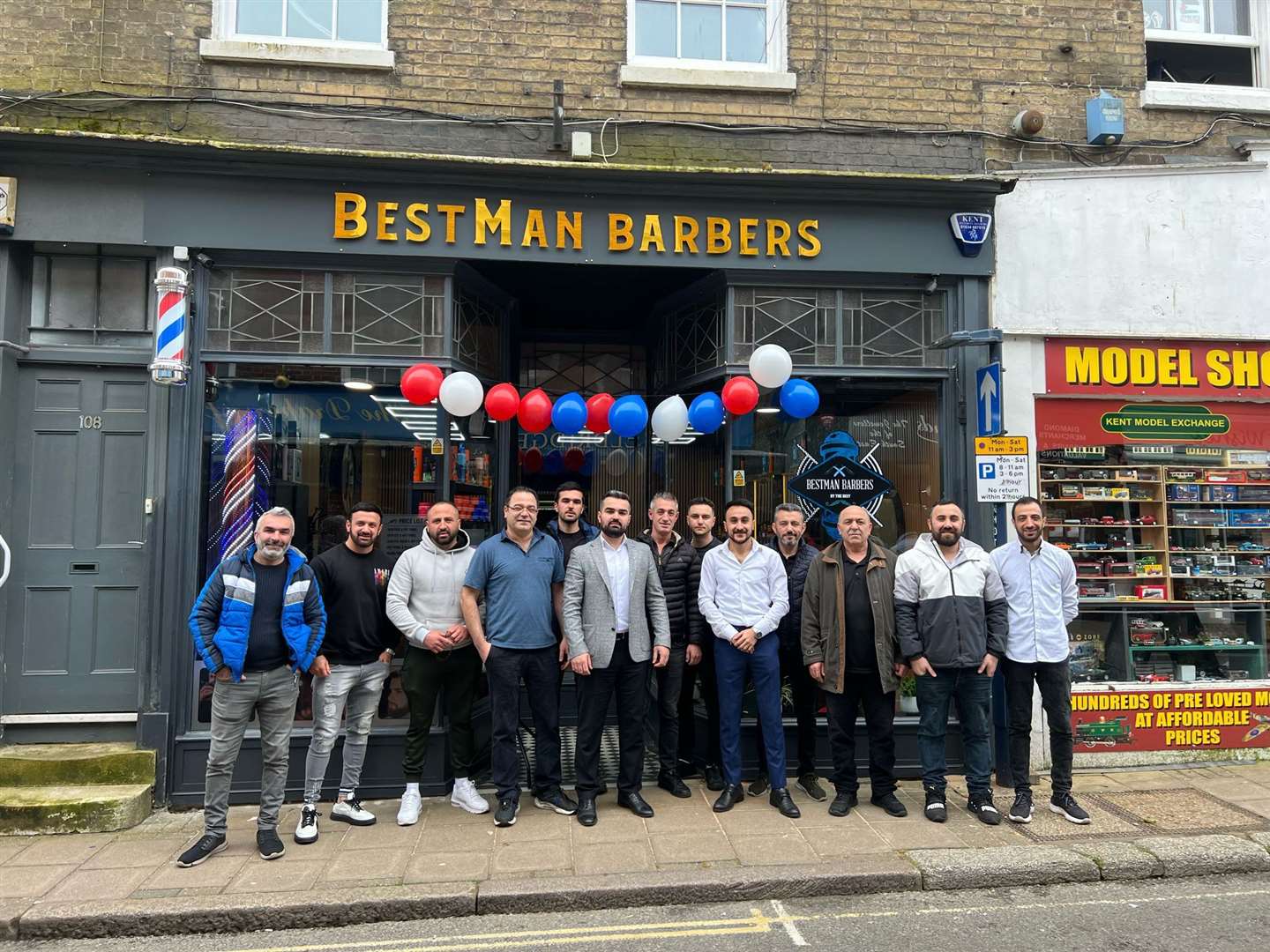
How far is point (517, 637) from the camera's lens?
5441 mm

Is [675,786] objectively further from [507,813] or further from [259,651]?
[259,651]

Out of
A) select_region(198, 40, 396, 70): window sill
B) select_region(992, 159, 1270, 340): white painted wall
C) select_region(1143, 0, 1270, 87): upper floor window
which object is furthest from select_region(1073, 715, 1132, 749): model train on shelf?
select_region(198, 40, 396, 70): window sill

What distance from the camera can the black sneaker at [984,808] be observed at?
5.39m

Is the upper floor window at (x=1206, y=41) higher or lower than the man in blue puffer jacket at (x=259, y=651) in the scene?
higher

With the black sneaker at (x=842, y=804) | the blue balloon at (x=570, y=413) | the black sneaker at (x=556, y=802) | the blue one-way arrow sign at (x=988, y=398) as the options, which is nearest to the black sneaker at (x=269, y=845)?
the black sneaker at (x=556, y=802)

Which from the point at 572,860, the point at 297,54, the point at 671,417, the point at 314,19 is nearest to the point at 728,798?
the point at 572,860

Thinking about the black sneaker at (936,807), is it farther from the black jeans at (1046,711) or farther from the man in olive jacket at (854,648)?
A: the black jeans at (1046,711)

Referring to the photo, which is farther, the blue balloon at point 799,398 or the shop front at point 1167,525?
the shop front at point 1167,525

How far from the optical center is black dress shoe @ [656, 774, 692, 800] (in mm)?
5867

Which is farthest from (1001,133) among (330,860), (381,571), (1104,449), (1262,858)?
(330,860)

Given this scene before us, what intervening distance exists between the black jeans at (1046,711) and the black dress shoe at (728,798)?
1821 millimetres

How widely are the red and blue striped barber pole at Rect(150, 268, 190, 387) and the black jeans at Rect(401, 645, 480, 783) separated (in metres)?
2.50

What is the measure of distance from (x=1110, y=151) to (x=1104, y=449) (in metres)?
2.51

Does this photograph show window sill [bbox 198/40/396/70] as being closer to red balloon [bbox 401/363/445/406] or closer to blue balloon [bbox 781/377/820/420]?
red balloon [bbox 401/363/445/406]
